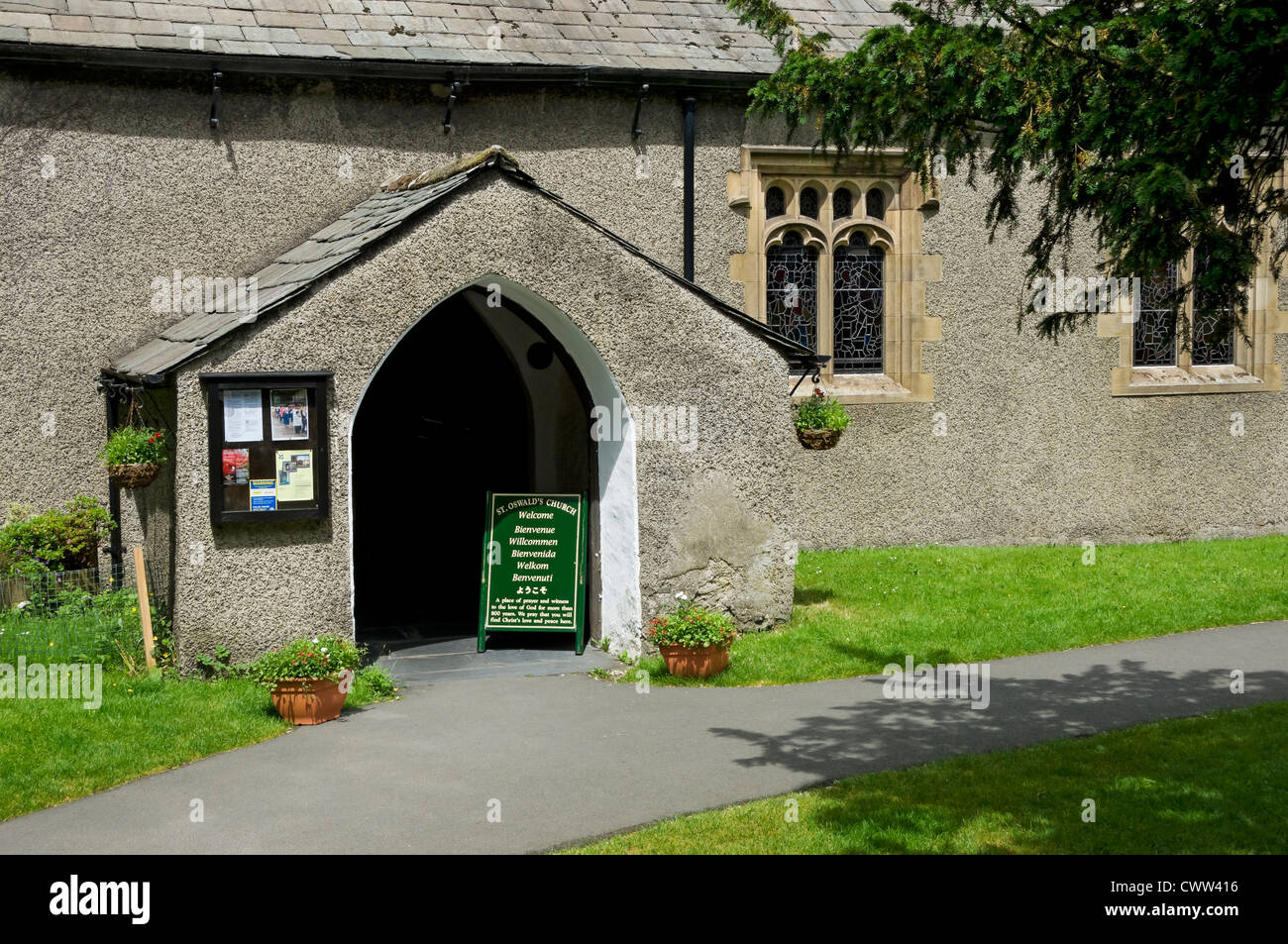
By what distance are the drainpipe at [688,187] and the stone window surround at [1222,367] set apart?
16.8 ft

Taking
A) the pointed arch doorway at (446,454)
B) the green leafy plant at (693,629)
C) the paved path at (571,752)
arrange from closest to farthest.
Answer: the paved path at (571,752), the green leafy plant at (693,629), the pointed arch doorway at (446,454)

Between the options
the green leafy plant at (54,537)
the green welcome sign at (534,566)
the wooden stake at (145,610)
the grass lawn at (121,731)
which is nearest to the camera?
the grass lawn at (121,731)

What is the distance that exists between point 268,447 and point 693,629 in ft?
11.1

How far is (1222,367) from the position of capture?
16125 mm

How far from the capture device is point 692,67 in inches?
522

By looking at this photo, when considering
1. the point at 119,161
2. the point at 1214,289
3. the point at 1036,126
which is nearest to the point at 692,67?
the point at 119,161

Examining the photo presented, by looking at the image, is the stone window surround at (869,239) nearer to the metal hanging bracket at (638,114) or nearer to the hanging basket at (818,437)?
the metal hanging bracket at (638,114)

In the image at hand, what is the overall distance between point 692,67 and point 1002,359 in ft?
15.8

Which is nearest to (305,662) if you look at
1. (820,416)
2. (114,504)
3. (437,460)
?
(114,504)

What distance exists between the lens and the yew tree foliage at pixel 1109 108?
17.4 feet

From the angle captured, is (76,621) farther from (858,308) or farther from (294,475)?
(858,308)

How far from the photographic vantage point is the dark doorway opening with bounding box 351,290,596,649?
13070 millimetres

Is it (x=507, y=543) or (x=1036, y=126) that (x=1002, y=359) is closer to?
(x=507, y=543)

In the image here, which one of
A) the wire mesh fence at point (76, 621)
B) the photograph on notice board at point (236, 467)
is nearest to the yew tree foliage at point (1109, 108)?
the photograph on notice board at point (236, 467)
